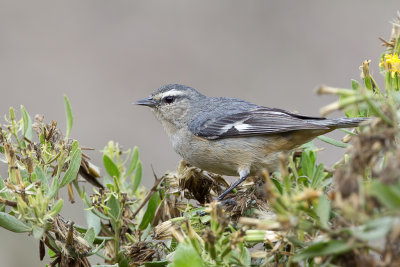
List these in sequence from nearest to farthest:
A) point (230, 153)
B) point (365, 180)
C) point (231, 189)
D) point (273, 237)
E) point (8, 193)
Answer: point (365, 180) → point (273, 237) → point (8, 193) → point (231, 189) → point (230, 153)

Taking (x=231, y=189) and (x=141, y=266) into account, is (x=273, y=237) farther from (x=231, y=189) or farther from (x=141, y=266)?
(x=231, y=189)

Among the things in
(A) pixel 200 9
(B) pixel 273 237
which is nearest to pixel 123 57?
(A) pixel 200 9

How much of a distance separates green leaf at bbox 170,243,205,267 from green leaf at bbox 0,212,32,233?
77 centimetres

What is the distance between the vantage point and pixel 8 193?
8.15ft

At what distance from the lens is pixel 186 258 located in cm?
190

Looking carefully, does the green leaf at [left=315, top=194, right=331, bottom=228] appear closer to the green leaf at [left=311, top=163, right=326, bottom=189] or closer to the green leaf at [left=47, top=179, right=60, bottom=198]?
the green leaf at [left=311, top=163, right=326, bottom=189]

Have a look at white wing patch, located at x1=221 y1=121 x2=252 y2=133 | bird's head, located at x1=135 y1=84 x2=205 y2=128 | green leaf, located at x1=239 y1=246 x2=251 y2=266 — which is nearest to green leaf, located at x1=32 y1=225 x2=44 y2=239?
green leaf, located at x1=239 y1=246 x2=251 y2=266

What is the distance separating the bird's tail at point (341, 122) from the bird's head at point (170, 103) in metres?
1.74

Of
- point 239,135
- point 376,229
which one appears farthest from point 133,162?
point 376,229

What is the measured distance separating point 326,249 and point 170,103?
13.8ft

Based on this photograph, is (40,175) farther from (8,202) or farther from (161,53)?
(161,53)

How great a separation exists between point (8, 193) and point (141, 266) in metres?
0.66

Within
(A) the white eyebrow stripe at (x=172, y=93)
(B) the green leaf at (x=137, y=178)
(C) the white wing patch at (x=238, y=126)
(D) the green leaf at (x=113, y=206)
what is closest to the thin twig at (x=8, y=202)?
(D) the green leaf at (x=113, y=206)

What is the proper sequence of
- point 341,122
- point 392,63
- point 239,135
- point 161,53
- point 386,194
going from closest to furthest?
point 386,194 < point 392,63 < point 341,122 < point 239,135 < point 161,53
